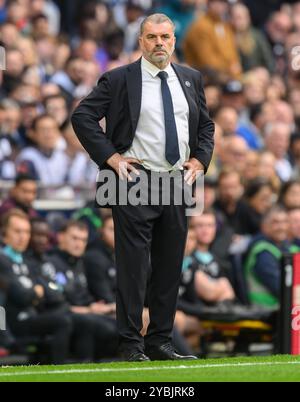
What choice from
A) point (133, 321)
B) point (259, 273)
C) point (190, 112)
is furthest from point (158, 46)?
point (259, 273)

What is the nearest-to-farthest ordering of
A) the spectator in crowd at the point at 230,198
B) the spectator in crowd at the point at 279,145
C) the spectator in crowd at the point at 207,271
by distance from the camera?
the spectator in crowd at the point at 207,271, the spectator in crowd at the point at 230,198, the spectator in crowd at the point at 279,145

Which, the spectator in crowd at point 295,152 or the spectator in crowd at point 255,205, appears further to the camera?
the spectator in crowd at point 295,152

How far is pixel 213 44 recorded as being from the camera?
19.5 meters

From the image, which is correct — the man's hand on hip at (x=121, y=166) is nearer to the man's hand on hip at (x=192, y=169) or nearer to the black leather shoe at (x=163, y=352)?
the man's hand on hip at (x=192, y=169)

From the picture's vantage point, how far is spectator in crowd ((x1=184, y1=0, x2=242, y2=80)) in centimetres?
1934

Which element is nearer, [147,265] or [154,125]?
[154,125]

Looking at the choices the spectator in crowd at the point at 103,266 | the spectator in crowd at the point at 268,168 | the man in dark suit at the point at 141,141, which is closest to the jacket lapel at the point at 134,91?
the man in dark suit at the point at 141,141

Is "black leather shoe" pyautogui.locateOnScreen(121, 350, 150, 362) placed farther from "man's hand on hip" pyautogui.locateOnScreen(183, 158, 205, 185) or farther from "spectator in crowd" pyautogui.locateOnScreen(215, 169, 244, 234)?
"spectator in crowd" pyautogui.locateOnScreen(215, 169, 244, 234)

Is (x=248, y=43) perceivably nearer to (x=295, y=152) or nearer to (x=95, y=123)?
(x=295, y=152)

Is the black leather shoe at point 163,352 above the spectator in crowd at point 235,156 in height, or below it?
below

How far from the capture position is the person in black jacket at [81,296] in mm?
13031

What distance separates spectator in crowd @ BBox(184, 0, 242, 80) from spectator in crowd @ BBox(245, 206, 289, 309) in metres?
4.91

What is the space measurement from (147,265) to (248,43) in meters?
11.9

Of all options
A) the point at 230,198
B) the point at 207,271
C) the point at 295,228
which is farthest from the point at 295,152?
the point at 207,271
